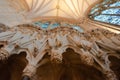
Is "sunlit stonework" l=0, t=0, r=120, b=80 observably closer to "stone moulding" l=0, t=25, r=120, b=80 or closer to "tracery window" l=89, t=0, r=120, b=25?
"stone moulding" l=0, t=25, r=120, b=80

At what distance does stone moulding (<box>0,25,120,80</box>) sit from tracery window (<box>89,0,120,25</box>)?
3.38 meters

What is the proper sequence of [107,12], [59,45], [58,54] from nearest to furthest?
1. [58,54]
2. [59,45]
3. [107,12]

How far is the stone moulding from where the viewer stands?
7238 millimetres

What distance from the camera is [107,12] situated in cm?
1430

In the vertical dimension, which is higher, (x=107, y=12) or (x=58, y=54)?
(x=58, y=54)

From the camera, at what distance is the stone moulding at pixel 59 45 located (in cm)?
724

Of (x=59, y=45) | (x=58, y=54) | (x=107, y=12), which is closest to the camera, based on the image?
(x=58, y=54)

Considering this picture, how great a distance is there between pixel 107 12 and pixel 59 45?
284 inches

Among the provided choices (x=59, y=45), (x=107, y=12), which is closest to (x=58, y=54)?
(x=59, y=45)

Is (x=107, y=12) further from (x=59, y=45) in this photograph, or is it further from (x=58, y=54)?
(x=58, y=54)

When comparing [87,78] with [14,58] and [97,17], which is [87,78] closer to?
[14,58]

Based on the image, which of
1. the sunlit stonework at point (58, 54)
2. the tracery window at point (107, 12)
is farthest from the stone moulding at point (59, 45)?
the tracery window at point (107, 12)

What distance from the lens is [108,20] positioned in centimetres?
1297

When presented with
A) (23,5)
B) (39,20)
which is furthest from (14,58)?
(23,5)
